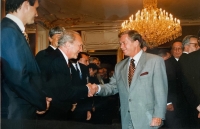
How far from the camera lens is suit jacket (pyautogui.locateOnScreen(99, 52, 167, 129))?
8.05 ft

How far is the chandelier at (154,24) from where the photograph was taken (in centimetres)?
501

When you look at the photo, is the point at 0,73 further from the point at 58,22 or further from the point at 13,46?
the point at 58,22

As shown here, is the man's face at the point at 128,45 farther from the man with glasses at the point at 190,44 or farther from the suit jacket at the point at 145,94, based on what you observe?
the man with glasses at the point at 190,44

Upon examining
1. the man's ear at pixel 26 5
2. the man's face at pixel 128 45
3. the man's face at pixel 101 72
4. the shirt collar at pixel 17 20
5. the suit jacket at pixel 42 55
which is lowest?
the man's face at pixel 101 72

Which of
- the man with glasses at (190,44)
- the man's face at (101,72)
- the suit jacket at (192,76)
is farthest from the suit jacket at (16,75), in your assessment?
the man with glasses at (190,44)

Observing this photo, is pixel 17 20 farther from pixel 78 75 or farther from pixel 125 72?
pixel 125 72

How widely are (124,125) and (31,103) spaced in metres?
0.91

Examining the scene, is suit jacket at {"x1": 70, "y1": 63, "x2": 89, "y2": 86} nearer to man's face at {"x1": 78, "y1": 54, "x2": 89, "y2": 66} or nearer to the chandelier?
man's face at {"x1": 78, "y1": 54, "x2": 89, "y2": 66}

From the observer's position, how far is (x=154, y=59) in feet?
8.23

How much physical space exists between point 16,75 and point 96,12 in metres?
2.66

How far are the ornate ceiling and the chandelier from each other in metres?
0.15

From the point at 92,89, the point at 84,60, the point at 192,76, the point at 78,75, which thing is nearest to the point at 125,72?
the point at 92,89

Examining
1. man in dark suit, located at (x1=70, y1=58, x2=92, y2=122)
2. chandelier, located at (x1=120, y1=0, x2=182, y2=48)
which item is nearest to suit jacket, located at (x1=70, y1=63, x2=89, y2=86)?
man in dark suit, located at (x1=70, y1=58, x2=92, y2=122)

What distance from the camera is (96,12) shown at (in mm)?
4414
